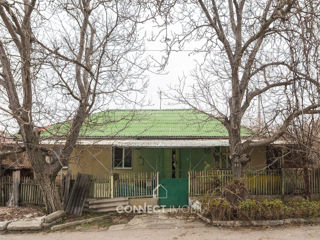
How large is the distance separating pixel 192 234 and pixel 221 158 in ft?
23.0

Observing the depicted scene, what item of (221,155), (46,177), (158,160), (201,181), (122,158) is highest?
(221,155)

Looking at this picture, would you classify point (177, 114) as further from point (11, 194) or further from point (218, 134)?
point (11, 194)

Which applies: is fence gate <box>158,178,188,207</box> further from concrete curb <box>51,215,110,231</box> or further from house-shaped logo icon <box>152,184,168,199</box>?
concrete curb <box>51,215,110,231</box>

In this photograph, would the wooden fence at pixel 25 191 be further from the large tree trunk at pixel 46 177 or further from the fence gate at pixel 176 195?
the fence gate at pixel 176 195

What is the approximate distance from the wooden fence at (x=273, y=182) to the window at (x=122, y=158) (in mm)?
4376

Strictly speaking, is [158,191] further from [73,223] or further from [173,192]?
[73,223]

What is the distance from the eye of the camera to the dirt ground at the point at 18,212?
10.3 meters

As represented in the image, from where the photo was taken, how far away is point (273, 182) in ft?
40.7

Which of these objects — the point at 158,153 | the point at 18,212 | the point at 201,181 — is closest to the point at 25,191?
the point at 18,212

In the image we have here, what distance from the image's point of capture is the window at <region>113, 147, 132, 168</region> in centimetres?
1512

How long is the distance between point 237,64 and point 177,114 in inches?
318

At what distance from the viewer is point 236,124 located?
10.3 m

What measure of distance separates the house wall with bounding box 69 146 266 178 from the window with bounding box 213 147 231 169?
21 centimetres

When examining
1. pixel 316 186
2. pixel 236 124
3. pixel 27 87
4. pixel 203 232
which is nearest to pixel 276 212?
pixel 203 232
